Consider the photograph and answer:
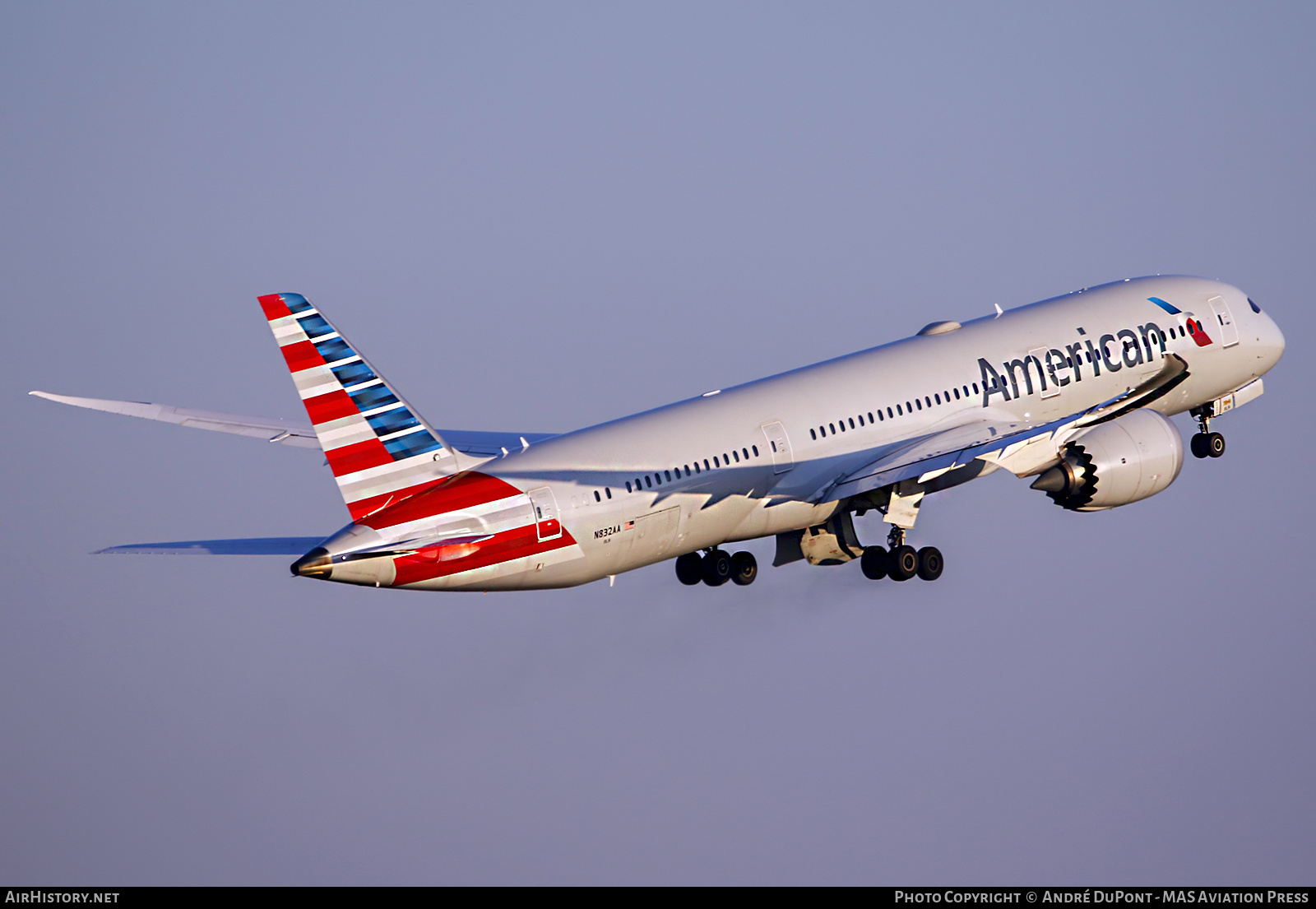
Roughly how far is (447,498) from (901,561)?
1260cm

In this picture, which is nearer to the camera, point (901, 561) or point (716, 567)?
point (901, 561)

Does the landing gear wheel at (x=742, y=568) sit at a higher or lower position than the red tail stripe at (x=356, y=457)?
lower

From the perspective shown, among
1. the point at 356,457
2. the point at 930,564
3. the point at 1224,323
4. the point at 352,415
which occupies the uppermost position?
the point at 1224,323

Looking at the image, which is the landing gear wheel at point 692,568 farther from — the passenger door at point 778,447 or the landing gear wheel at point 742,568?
the passenger door at point 778,447

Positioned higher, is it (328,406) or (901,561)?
(328,406)

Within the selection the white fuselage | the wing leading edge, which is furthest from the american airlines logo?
the wing leading edge

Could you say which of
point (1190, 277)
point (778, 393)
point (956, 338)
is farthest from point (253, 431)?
point (1190, 277)

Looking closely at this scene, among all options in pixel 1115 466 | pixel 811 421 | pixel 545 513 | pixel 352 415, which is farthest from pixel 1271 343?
pixel 352 415

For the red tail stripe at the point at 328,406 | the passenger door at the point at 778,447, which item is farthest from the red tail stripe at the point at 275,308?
the passenger door at the point at 778,447

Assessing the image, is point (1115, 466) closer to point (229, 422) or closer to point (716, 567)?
point (716, 567)

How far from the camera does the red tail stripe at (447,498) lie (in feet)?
130

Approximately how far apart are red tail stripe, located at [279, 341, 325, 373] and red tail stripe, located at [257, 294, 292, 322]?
628 mm

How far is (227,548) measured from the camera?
38656 mm
